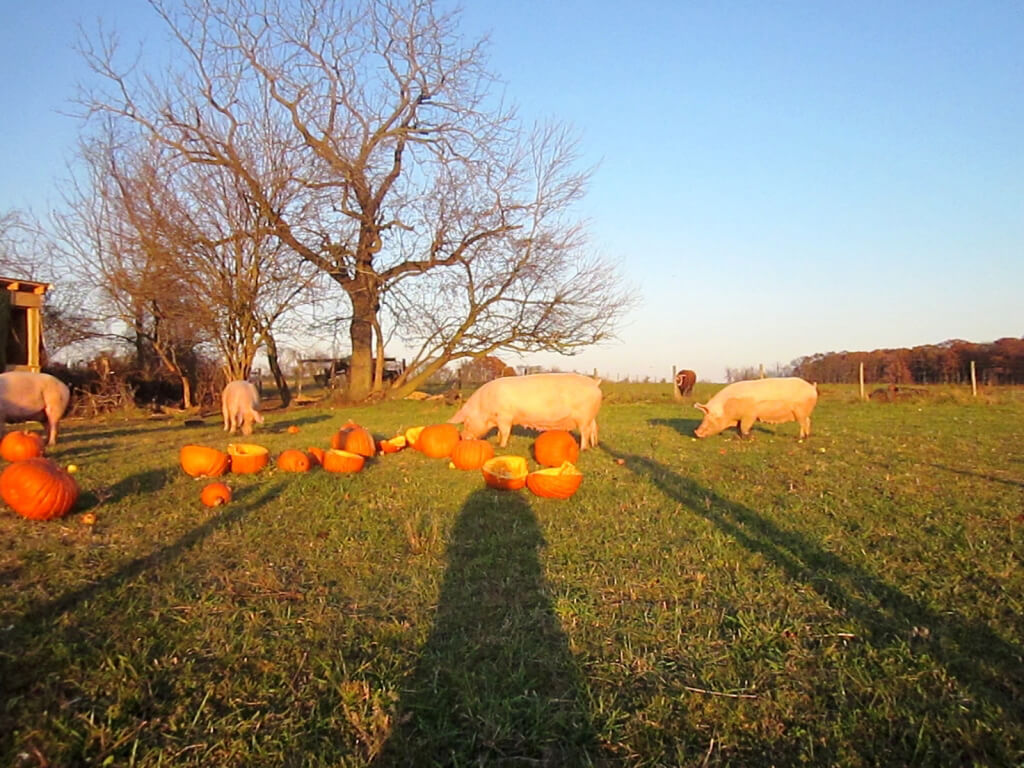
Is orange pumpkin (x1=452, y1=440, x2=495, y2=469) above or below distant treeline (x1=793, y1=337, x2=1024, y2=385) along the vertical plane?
below

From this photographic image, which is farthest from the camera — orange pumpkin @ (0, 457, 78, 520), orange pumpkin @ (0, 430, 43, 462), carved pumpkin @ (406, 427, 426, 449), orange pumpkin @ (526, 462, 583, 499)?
carved pumpkin @ (406, 427, 426, 449)

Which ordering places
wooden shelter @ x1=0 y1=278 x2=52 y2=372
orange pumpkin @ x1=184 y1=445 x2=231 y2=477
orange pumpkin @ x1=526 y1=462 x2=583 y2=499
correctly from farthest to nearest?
wooden shelter @ x1=0 y1=278 x2=52 y2=372 → orange pumpkin @ x1=184 y1=445 x2=231 y2=477 → orange pumpkin @ x1=526 y1=462 x2=583 y2=499

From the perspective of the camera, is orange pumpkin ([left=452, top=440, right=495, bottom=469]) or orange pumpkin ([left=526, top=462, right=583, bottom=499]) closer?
orange pumpkin ([left=526, top=462, right=583, bottom=499])

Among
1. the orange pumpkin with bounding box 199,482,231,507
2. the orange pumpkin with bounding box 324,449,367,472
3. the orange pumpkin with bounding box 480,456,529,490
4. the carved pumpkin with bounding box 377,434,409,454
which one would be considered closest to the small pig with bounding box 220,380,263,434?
the carved pumpkin with bounding box 377,434,409,454

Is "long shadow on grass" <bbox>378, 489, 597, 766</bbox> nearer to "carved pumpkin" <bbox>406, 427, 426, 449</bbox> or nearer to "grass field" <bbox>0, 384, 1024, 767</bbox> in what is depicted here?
"grass field" <bbox>0, 384, 1024, 767</bbox>

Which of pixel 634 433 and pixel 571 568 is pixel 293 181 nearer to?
pixel 634 433

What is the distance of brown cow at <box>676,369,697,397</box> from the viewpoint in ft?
94.2

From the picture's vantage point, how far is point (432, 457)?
1016 centimetres

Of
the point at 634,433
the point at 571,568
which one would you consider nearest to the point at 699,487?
the point at 571,568

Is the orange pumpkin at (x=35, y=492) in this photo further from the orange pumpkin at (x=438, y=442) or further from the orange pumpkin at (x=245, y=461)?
the orange pumpkin at (x=438, y=442)

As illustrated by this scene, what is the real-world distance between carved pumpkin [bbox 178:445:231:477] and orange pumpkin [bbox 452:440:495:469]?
9.58 ft

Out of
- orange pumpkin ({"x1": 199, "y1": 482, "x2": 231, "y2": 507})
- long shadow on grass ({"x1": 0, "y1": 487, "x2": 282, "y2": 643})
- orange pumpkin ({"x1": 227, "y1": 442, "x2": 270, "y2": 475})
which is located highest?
orange pumpkin ({"x1": 227, "y1": 442, "x2": 270, "y2": 475})

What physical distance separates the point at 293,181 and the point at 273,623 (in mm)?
21270

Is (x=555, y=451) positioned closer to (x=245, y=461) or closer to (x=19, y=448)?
(x=245, y=461)
